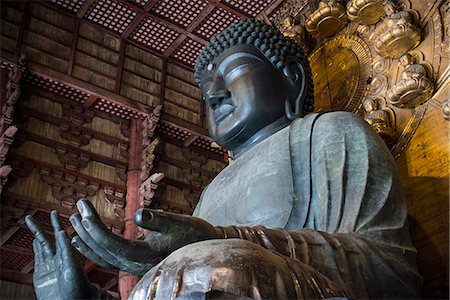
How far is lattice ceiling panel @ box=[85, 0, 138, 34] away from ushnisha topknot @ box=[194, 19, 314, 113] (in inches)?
183

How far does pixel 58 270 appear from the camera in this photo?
2049 millimetres

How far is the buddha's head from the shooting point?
280cm

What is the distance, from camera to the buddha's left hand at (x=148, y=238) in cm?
163

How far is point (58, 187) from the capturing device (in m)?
7.01

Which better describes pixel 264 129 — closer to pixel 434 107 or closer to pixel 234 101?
pixel 234 101

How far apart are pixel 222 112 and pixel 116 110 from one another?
5103 mm

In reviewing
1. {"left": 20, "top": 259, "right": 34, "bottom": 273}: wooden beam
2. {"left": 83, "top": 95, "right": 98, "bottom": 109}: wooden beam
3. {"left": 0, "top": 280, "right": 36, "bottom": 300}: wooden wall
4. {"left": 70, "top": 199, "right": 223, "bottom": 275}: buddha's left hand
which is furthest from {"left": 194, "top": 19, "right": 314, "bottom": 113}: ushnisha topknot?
{"left": 0, "top": 280, "right": 36, "bottom": 300}: wooden wall

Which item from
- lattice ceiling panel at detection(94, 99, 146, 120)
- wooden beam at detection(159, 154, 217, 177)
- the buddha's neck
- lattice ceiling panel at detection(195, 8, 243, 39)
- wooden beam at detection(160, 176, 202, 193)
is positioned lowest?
the buddha's neck

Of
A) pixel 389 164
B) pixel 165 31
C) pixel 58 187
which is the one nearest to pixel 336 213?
pixel 389 164

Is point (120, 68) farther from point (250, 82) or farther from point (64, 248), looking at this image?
point (64, 248)

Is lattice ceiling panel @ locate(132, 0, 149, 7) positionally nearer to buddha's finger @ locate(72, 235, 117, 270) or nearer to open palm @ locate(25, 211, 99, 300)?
open palm @ locate(25, 211, 99, 300)

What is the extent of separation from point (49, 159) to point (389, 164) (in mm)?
5521

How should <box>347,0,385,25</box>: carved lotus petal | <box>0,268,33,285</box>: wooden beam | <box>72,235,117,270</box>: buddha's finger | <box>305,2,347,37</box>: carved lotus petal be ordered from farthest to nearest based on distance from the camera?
<box>0,268,33,285</box>: wooden beam
<box>305,2,347,37</box>: carved lotus petal
<box>347,0,385,25</box>: carved lotus petal
<box>72,235,117,270</box>: buddha's finger

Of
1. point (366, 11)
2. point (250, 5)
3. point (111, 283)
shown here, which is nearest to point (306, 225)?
point (366, 11)
